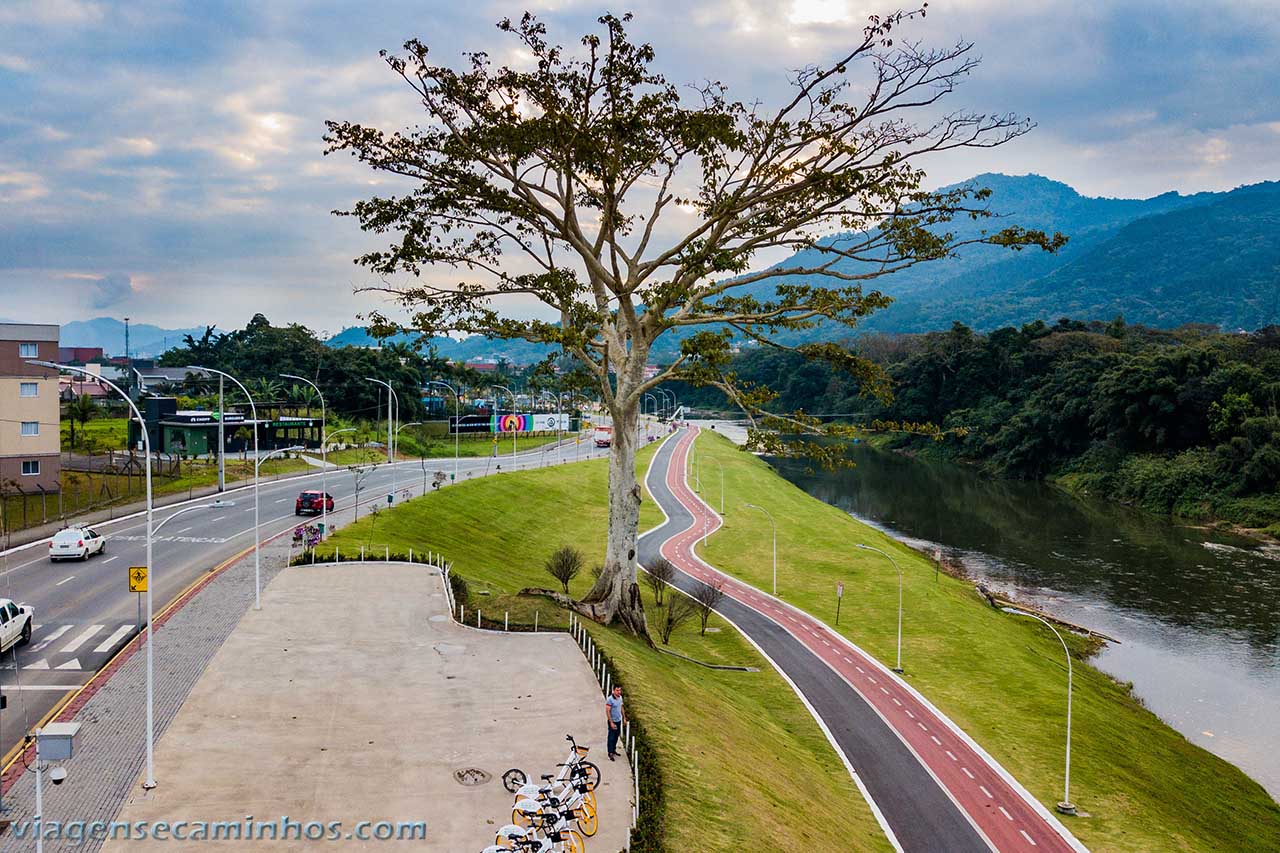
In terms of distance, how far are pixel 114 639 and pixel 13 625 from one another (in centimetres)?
311

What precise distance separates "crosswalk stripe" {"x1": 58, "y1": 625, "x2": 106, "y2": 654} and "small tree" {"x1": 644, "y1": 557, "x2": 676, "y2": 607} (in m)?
30.3

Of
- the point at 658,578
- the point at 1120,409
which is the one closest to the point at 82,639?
the point at 658,578

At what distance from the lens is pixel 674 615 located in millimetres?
46125

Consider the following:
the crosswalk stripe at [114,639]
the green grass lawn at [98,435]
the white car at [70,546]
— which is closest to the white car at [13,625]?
the crosswalk stripe at [114,639]

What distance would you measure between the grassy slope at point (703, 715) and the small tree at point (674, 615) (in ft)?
3.89

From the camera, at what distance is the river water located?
44625 mm

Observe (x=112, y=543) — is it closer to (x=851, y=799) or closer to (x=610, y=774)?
(x=610, y=774)

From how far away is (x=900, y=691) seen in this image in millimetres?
41969

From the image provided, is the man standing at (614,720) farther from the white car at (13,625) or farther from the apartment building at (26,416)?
the apartment building at (26,416)

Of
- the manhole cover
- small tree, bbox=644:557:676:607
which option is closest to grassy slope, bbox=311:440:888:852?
small tree, bbox=644:557:676:607

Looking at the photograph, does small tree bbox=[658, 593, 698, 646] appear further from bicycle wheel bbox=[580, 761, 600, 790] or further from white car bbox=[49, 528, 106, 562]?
white car bbox=[49, 528, 106, 562]

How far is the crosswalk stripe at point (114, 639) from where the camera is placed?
29.2 metres

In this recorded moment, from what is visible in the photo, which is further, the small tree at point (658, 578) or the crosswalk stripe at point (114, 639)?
the small tree at point (658, 578)

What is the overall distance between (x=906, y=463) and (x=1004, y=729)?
113918 millimetres
